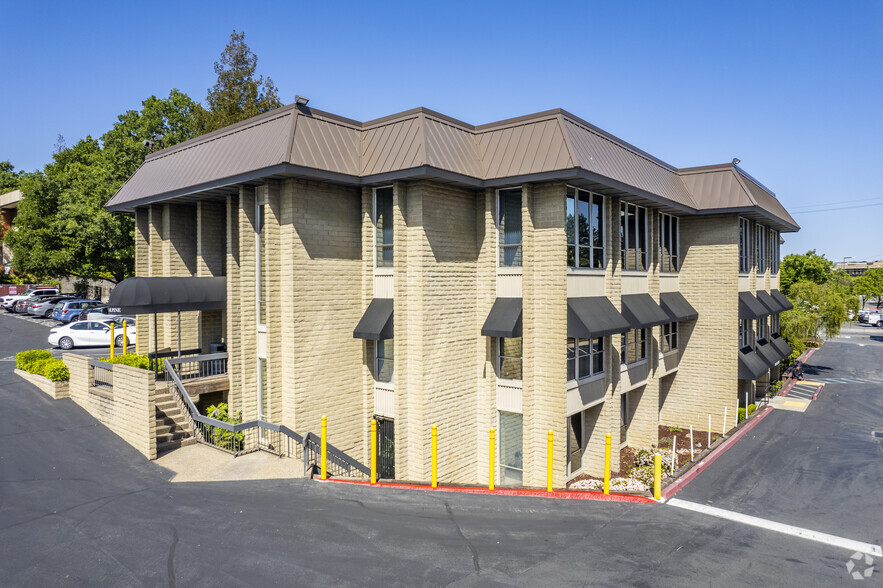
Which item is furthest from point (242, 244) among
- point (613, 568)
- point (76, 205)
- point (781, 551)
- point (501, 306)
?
point (76, 205)

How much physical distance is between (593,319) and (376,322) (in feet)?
18.9

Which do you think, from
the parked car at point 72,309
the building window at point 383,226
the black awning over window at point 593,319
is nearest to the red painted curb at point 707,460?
the black awning over window at point 593,319

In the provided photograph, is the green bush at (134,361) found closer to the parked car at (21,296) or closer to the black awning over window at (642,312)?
the black awning over window at (642,312)

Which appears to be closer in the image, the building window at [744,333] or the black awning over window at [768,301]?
the building window at [744,333]

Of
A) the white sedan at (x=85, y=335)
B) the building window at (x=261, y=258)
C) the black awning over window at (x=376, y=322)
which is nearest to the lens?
the black awning over window at (x=376, y=322)

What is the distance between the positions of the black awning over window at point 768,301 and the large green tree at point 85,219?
36.3 m

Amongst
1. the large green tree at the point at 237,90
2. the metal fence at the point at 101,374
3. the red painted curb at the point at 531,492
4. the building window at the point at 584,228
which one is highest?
the large green tree at the point at 237,90

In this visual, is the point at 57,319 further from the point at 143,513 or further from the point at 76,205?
the point at 143,513

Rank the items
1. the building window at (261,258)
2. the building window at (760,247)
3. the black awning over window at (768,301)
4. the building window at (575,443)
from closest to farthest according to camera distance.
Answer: the building window at (261,258) < the building window at (575,443) < the black awning over window at (768,301) < the building window at (760,247)

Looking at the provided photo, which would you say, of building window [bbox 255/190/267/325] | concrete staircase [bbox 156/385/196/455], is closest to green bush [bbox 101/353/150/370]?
concrete staircase [bbox 156/385/196/455]

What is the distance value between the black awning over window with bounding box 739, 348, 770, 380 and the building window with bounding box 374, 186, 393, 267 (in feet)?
49.3

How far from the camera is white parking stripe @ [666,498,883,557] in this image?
385 inches

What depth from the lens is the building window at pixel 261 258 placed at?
49.1 feet

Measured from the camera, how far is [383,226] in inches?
588
